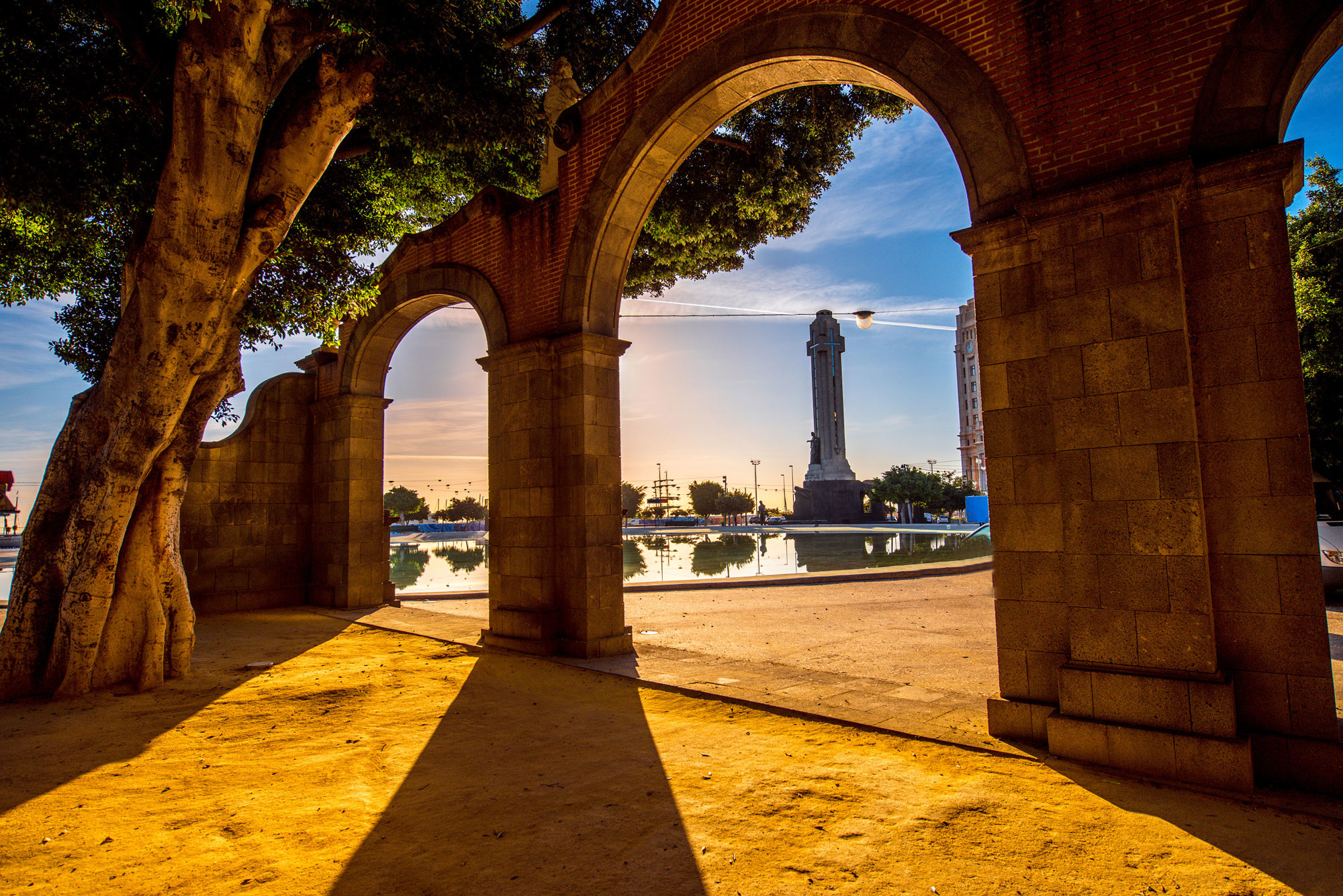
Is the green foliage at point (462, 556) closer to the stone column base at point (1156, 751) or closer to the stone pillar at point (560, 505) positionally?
the stone pillar at point (560, 505)

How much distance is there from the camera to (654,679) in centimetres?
632

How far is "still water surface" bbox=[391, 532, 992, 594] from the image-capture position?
17.3 metres

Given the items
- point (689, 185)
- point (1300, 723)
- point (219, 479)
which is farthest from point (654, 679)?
point (689, 185)

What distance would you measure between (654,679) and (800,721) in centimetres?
174

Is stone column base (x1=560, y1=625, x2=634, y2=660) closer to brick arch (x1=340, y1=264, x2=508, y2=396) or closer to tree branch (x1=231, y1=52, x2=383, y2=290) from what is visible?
brick arch (x1=340, y1=264, x2=508, y2=396)

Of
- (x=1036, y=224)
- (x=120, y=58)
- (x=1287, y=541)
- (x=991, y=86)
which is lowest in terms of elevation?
(x=1287, y=541)

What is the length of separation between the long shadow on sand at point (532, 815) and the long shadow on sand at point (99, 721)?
209cm

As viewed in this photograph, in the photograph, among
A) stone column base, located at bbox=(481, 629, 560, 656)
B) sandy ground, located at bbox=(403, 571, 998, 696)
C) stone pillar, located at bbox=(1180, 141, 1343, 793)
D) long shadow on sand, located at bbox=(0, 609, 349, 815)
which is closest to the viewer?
stone pillar, located at bbox=(1180, 141, 1343, 793)

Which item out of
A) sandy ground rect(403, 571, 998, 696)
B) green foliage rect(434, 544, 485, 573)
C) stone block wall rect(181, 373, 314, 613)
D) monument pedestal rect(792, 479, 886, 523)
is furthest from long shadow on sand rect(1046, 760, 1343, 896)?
monument pedestal rect(792, 479, 886, 523)

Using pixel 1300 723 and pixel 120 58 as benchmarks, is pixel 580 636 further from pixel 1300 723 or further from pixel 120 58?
pixel 120 58

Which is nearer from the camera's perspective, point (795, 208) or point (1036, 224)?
point (1036, 224)

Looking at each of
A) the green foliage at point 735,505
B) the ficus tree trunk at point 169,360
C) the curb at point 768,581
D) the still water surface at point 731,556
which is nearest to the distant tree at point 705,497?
the green foliage at point 735,505

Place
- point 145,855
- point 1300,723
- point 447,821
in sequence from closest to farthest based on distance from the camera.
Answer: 1. point 145,855
2. point 447,821
3. point 1300,723

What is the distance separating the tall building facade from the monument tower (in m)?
32.5
